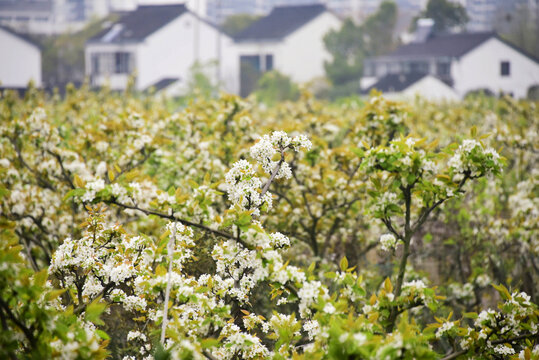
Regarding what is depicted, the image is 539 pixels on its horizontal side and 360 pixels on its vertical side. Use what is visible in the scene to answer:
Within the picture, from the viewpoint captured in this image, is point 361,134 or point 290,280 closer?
point 290,280

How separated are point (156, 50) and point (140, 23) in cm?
394

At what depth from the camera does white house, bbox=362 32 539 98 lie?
3944cm

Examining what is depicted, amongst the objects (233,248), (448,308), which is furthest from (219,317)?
(448,308)

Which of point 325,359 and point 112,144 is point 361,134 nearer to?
point 112,144

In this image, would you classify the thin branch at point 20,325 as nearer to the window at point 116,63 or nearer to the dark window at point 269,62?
the window at point 116,63

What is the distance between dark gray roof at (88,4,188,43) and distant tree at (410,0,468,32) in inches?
818

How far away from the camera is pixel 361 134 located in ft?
17.6

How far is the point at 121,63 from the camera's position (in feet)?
137

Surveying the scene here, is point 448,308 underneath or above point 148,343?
underneath

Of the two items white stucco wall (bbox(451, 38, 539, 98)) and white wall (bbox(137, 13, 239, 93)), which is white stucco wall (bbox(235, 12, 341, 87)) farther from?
white stucco wall (bbox(451, 38, 539, 98))

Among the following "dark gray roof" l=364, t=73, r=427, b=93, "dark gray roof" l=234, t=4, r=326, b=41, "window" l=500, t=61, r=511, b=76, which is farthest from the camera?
"dark gray roof" l=234, t=4, r=326, b=41

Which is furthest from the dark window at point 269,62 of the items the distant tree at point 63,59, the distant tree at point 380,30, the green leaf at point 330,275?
the green leaf at point 330,275

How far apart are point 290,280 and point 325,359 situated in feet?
1.05

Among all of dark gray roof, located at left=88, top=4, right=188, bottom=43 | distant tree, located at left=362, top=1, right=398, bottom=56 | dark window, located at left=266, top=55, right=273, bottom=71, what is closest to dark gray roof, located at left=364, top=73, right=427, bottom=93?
dark window, located at left=266, top=55, right=273, bottom=71
